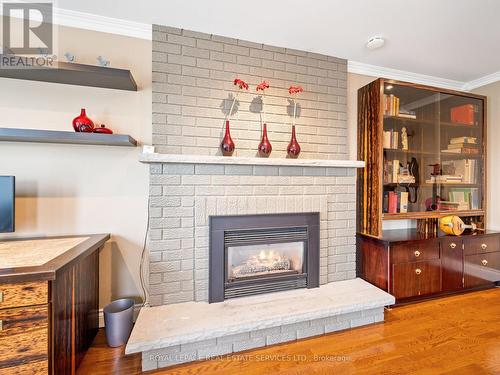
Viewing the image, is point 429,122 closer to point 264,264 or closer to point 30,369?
point 264,264

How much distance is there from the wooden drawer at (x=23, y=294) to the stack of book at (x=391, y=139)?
2.86 m

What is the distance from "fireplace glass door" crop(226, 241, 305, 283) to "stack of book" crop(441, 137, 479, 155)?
7.10 ft

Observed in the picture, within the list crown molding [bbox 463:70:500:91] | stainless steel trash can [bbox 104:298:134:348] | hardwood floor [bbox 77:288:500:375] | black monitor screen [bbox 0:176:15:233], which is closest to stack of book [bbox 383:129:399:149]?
crown molding [bbox 463:70:500:91]

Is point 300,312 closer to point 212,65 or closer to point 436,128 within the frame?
point 212,65

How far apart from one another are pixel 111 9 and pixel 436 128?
10.9 ft

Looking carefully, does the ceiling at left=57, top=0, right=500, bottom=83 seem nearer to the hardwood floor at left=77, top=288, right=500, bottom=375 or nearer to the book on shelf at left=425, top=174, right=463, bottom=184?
the book on shelf at left=425, top=174, right=463, bottom=184

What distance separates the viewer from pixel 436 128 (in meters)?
2.75

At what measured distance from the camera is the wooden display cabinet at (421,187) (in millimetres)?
2389

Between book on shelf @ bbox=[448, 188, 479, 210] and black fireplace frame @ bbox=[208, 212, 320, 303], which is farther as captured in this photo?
book on shelf @ bbox=[448, 188, 479, 210]

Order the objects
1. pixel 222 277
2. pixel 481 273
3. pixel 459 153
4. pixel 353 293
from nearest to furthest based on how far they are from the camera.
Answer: pixel 222 277 < pixel 353 293 < pixel 481 273 < pixel 459 153

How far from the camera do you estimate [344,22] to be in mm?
1938

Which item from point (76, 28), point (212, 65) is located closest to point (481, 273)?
point (212, 65)

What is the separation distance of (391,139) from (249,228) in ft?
5.78

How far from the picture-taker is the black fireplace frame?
6.47ft
